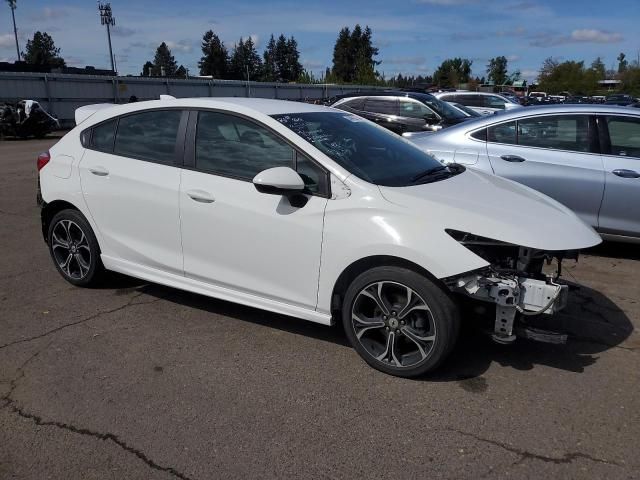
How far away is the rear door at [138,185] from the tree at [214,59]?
118007 millimetres

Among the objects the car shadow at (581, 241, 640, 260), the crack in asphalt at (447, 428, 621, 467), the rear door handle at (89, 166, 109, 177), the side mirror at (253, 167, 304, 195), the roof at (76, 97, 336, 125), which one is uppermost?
the roof at (76, 97, 336, 125)

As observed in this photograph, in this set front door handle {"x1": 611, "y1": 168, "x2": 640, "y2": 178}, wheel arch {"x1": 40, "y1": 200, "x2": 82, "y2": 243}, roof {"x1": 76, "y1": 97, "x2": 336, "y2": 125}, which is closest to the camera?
roof {"x1": 76, "y1": 97, "x2": 336, "y2": 125}

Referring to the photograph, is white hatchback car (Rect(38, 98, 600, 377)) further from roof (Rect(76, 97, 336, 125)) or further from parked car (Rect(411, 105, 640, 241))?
parked car (Rect(411, 105, 640, 241))

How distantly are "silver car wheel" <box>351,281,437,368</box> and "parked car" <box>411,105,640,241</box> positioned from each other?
10.3 feet

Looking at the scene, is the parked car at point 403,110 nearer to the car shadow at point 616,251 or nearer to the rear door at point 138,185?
the car shadow at point 616,251

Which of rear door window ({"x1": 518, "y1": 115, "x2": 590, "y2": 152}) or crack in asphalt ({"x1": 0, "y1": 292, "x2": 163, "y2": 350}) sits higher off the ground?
rear door window ({"x1": 518, "y1": 115, "x2": 590, "y2": 152})

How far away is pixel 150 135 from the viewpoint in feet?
14.9

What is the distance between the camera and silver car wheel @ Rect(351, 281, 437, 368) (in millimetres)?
3475

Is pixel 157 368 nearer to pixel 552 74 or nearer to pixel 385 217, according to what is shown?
pixel 385 217

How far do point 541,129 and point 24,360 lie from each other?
5.26 m

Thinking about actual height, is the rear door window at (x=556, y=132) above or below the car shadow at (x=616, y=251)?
above

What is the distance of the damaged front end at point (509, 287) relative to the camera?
3305 mm

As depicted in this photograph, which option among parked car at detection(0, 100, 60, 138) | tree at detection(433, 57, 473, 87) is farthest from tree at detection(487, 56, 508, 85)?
parked car at detection(0, 100, 60, 138)

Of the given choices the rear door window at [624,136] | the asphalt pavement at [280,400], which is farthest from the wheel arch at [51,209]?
the rear door window at [624,136]
